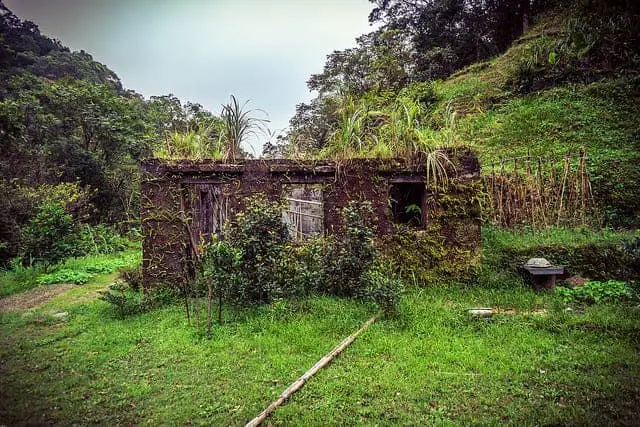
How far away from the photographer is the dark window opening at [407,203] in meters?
7.62

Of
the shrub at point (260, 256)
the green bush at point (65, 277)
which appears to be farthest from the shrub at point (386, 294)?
the green bush at point (65, 277)

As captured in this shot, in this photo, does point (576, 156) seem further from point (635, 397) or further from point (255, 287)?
point (255, 287)

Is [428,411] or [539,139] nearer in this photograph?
[428,411]

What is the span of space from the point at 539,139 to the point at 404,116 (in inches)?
309

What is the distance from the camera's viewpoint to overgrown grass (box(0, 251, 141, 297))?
8.21m

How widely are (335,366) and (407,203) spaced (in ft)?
15.3

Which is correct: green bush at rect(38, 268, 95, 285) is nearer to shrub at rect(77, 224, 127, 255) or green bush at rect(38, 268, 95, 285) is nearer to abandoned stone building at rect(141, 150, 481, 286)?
shrub at rect(77, 224, 127, 255)

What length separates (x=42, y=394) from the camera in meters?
3.72

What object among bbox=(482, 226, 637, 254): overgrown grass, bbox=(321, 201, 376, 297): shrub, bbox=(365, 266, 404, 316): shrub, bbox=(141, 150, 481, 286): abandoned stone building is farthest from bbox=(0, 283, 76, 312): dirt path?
bbox=(482, 226, 637, 254): overgrown grass

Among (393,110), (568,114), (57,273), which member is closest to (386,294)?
(393,110)

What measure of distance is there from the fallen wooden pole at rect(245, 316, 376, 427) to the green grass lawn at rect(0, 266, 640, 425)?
0.08 metres

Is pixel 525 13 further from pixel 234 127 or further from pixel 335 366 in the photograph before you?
pixel 335 366

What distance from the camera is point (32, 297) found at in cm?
749

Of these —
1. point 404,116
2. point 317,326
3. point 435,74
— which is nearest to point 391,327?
point 317,326
